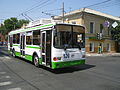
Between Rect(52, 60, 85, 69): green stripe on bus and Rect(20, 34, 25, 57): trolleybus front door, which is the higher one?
Rect(20, 34, 25, 57): trolleybus front door

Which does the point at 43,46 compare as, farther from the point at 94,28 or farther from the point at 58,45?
the point at 94,28

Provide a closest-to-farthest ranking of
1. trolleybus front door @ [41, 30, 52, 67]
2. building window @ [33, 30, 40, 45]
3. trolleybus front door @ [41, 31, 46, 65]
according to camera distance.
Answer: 1. trolleybus front door @ [41, 30, 52, 67]
2. trolleybus front door @ [41, 31, 46, 65]
3. building window @ [33, 30, 40, 45]

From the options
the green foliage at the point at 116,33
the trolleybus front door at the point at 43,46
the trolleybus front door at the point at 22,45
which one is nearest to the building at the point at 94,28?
the green foliage at the point at 116,33

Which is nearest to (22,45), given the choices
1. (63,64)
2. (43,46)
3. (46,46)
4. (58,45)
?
(43,46)

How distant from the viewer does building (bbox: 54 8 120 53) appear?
24.1 metres

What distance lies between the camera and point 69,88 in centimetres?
536

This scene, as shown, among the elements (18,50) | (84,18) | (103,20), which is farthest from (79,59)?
(103,20)

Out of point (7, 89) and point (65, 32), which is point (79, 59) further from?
point (7, 89)

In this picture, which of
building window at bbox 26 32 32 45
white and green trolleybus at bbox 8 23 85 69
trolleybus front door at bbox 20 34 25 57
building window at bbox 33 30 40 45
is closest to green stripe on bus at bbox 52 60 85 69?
white and green trolleybus at bbox 8 23 85 69

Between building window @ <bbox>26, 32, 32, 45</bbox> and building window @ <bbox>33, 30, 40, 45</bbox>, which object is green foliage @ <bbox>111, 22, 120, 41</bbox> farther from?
building window @ <bbox>33, 30, 40, 45</bbox>

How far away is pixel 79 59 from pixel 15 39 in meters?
8.11

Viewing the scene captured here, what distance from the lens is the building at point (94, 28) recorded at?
24.1 metres

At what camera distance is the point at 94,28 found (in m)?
25.4

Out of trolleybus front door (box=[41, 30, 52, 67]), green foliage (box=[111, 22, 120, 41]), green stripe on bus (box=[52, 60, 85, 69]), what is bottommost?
green stripe on bus (box=[52, 60, 85, 69])
